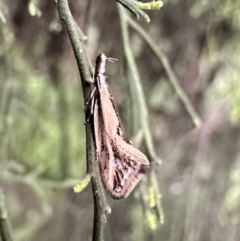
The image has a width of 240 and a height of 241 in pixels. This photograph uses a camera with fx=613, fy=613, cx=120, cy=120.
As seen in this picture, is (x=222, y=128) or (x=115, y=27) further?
(x=222, y=128)

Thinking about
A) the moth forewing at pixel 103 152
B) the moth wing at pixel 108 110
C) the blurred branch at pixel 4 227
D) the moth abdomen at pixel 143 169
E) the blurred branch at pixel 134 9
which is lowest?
the blurred branch at pixel 4 227

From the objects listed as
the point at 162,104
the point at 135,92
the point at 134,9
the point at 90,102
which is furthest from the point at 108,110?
the point at 162,104

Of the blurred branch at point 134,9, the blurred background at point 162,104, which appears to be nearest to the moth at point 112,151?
the blurred branch at point 134,9

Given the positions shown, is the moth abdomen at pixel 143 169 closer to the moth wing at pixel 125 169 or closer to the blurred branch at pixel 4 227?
the moth wing at pixel 125 169

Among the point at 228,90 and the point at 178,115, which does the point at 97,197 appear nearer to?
the point at 228,90

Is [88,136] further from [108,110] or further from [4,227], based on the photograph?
[4,227]

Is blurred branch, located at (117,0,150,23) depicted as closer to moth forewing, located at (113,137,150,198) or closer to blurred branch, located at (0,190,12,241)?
moth forewing, located at (113,137,150,198)

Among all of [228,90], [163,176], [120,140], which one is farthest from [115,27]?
[120,140]
